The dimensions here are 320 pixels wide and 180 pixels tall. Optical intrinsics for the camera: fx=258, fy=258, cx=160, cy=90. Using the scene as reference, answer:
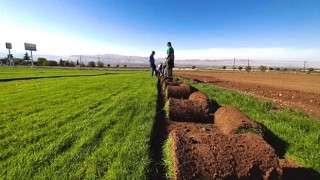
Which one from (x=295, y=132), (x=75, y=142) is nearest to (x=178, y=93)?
(x=295, y=132)

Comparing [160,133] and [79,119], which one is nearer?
[160,133]

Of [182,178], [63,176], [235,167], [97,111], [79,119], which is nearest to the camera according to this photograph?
[182,178]

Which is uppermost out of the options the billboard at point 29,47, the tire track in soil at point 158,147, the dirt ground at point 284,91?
the billboard at point 29,47

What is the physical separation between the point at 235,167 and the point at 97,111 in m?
4.21

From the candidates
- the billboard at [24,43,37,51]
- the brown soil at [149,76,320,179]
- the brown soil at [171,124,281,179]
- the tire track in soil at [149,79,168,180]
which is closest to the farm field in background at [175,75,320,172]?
the brown soil at [149,76,320,179]

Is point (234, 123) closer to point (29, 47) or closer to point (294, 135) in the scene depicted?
point (294, 135)

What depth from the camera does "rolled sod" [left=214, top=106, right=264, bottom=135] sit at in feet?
12.5

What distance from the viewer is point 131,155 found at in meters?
3.33

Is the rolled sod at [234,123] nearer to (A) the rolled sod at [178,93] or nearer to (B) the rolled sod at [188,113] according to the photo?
(B) the rolled sod at [188,113]

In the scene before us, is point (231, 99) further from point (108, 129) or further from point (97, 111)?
point (108, 129)

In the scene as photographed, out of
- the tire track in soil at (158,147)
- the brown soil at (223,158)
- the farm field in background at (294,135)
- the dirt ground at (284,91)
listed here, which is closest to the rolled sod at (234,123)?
the farm field in background at (294,135)

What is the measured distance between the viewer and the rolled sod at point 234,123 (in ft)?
12.5

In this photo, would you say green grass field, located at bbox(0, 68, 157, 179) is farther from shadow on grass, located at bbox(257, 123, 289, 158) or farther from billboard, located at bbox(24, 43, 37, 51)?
billboard, located at bbox(24, 43, 37, 51)

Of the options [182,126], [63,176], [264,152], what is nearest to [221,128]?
[182,126]
